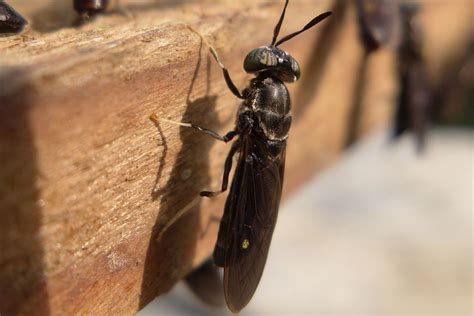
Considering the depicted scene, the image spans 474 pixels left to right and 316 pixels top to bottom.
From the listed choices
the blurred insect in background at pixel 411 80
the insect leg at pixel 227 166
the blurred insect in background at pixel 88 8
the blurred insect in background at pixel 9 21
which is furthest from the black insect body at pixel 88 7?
the blurred insect in background at pixel 411 80

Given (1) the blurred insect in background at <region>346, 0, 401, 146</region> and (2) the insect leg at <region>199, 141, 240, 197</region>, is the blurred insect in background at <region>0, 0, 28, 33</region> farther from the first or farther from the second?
(1) the blurred insect in background at <region>346, 0, 401, 146</region>

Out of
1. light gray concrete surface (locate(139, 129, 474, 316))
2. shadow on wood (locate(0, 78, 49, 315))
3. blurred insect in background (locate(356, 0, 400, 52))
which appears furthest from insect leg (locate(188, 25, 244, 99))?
light gray concrete surface (locate(139, 129, 474, 316))

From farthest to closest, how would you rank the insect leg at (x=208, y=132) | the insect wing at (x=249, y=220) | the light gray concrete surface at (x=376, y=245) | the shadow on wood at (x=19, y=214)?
the light gray concrete surface at (x=376, y=245) < the insect wing at (x=249, y=220) < the insect leg at (x=208, y=132) < the shadow on wood at (x=19, y=214)

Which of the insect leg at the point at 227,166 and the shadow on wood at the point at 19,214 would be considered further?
the insect leg at the point at 227,166

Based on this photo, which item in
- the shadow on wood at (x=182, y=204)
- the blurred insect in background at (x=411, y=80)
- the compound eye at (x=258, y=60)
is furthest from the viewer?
the blurred insect in background at (x=411, y=80)

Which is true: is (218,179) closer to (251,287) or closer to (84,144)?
(251,287)

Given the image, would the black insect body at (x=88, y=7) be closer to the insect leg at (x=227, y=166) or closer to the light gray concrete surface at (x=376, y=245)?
the insect leg at (x=227, y=166)
